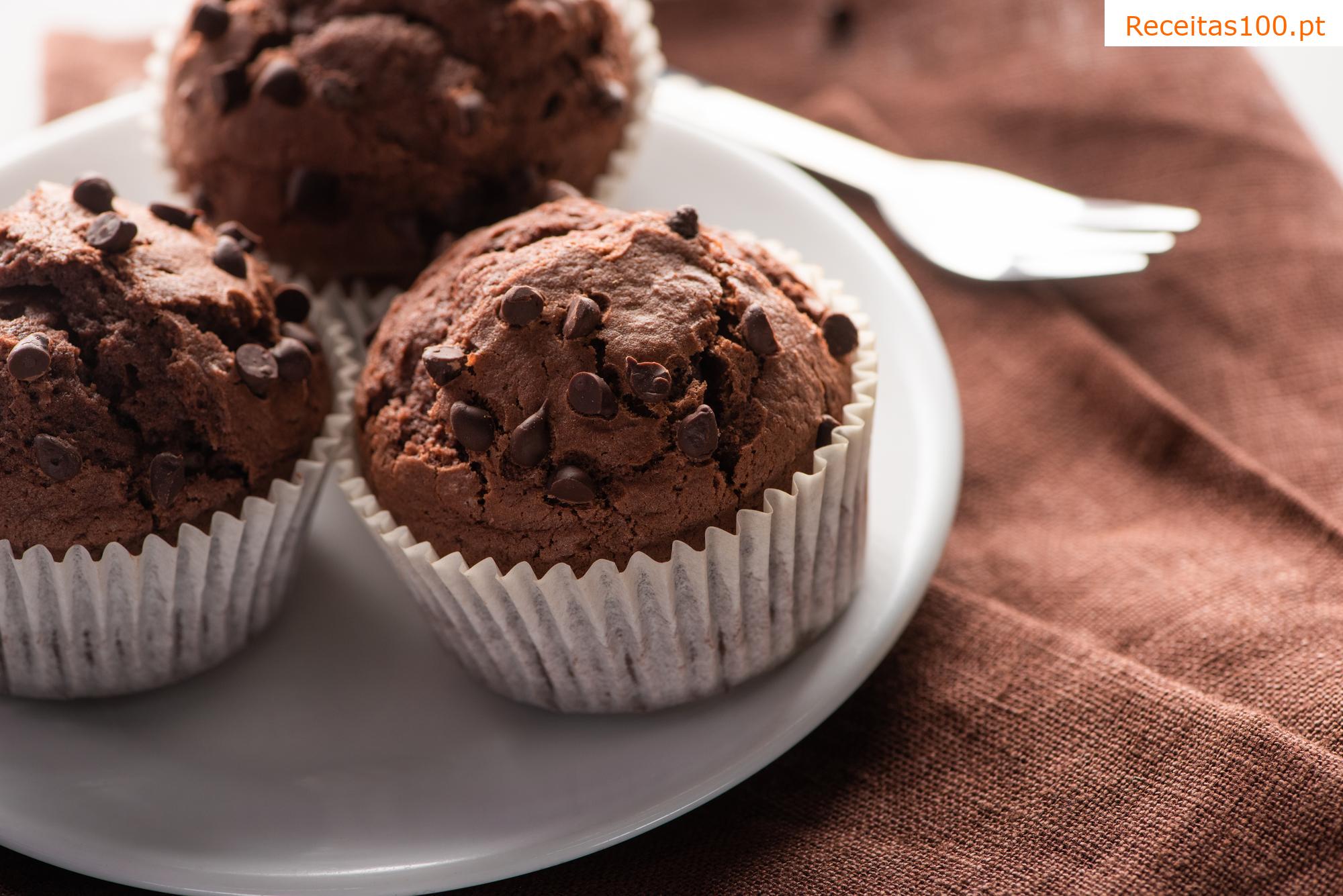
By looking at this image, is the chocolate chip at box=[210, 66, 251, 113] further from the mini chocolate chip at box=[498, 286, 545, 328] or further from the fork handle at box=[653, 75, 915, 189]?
the fork handle at box=[653, 75, 915, 189]

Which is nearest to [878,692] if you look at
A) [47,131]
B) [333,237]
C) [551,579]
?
[551,579]

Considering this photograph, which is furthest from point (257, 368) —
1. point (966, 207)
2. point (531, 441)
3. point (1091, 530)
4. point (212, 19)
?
point (966, 207)

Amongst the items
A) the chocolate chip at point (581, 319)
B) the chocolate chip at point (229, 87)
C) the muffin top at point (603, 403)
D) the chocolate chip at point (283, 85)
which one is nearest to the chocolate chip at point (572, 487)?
the muffin top at point (603, 403)

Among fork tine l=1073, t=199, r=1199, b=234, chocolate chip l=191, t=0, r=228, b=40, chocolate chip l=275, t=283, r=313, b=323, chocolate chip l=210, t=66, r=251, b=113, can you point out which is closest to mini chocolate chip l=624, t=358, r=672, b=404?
chocolate chip l=275, t=283, r=313, b=323

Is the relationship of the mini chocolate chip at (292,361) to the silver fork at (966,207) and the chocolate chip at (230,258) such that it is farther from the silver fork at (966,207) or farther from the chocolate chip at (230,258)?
the silver fork at (966,207)

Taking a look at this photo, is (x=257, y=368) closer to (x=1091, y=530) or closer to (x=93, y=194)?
(x=93, y=194)

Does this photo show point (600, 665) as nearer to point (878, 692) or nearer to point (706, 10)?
point (878, 692)
